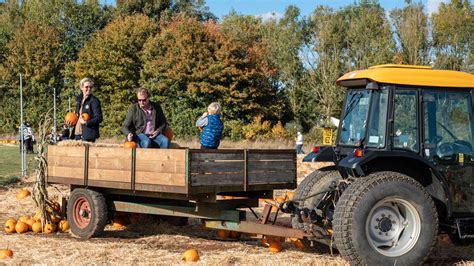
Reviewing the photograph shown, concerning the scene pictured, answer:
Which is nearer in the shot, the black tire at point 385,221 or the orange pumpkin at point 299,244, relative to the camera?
the black tire at point 385,221

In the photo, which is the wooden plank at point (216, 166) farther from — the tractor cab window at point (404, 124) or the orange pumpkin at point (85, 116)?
the orange pumpkin at point (85, 116)

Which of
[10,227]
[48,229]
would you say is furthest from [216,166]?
[10,227]

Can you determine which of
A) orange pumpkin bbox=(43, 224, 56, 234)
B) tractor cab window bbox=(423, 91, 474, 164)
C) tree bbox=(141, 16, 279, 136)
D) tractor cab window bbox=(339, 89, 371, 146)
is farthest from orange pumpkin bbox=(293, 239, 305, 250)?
tree bbox=(141, 16, 279, 136)

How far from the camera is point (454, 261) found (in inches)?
268

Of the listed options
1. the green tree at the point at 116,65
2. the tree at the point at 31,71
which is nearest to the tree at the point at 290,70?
the green tree at the point at 116,65

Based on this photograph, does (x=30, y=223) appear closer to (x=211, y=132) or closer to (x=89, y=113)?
(x=89, y=113)

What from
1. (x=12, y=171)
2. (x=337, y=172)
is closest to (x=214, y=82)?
(x=12, y=171)

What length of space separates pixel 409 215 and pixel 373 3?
4928cm

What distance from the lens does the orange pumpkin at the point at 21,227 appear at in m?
8.66

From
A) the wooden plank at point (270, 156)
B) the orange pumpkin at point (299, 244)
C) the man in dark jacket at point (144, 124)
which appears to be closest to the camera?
the wooden plank at point (270, 156)

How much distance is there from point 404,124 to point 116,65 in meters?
39.0

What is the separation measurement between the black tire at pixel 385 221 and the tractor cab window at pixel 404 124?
0.39m

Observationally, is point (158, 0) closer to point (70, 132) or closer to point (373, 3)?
A: point (373, 3)

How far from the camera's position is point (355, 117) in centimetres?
706
